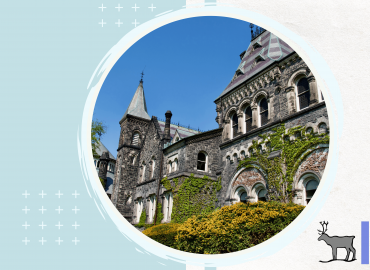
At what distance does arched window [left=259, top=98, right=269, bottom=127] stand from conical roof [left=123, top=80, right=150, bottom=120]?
20.5m

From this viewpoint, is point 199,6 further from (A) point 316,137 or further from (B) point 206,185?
(B) point 206,185

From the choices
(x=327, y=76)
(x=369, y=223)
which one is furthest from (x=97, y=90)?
(x=369, y=223)

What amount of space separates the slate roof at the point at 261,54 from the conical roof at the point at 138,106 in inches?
667

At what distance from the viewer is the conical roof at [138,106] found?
33.9 meters

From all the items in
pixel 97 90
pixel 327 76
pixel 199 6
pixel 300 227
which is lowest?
pixel 300 227

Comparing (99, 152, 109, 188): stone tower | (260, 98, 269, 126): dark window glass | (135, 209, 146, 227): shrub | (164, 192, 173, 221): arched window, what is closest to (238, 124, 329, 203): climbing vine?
(260, 98, 269, 126): dark window glass

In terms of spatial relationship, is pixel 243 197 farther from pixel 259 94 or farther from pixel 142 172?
pixel 142 172

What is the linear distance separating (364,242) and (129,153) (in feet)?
87.5

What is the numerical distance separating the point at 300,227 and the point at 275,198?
5326 millimetres

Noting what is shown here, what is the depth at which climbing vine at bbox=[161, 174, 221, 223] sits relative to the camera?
707 inches

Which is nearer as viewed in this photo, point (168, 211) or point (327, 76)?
point (327, 76)

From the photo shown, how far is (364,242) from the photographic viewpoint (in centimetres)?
739

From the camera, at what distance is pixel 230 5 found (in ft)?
31.1

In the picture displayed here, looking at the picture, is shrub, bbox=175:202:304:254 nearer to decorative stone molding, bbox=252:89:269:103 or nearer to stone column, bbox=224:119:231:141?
decorative stone molding, bbox=252:89:269:103
